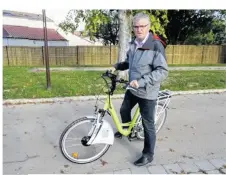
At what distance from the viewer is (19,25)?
2977cm

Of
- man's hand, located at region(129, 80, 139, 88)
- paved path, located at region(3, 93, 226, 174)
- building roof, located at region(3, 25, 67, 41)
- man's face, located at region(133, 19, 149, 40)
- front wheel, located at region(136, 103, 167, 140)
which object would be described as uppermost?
building roof, located at region(3, 25, 67, 41)

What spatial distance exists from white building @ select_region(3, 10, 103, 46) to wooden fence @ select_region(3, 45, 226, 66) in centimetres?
754

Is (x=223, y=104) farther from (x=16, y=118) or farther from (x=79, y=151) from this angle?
(x=16, y=118)

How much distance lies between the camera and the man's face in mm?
2420

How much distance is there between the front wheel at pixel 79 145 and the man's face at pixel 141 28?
3.77 feet

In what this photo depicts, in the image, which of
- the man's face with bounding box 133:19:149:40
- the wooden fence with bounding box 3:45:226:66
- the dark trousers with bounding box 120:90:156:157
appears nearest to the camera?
the man's face with bounding box 133:19:149:40

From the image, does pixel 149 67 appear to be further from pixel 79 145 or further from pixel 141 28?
pixel 79 145

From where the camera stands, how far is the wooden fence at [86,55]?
1786 cm

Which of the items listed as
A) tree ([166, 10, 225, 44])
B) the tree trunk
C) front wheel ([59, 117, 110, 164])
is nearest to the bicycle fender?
front wheel ([59, 117, 110, 164])

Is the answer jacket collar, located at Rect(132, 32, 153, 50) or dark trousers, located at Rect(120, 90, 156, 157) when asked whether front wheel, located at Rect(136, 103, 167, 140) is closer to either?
dark trousers, located at Rect(120, 90, 156, 157)

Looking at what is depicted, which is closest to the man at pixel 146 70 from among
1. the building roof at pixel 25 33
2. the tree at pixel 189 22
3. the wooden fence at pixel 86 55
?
the wooden fence at pixel 86 55

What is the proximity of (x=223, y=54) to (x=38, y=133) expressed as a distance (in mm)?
21202

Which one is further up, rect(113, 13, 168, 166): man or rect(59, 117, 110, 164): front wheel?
rect(113, 13, 168, 166): man

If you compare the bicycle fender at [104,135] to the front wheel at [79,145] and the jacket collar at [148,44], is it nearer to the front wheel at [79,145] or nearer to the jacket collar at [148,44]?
the front wheel at [79,145]
